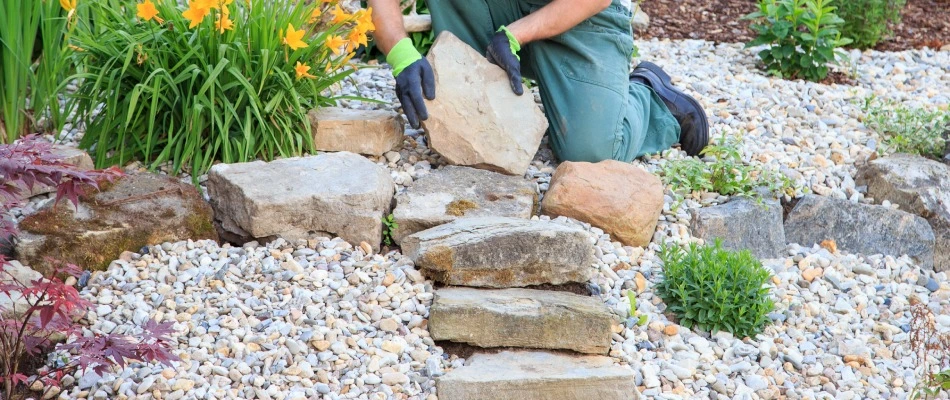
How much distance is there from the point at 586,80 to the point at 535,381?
5.29 ft

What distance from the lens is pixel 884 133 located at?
4227mm

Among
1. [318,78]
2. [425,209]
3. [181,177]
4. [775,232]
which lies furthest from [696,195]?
[181,177]

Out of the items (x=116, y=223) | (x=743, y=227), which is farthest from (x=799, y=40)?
(x=116, y=223)

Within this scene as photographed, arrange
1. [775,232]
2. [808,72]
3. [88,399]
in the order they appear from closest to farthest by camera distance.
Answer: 1. [88,399]
2. [775,232]
3. [808,72]

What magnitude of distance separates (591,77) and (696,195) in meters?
0.63

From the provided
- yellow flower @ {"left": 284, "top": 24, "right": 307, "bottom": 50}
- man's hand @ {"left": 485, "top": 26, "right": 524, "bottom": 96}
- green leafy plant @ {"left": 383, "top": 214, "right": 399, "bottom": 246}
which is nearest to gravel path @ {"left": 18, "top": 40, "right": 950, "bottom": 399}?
green leafy plant @ {"left": 383, "top": 214, "right": 399, "bottom": 246}

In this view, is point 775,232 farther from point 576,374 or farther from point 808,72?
point 808,72

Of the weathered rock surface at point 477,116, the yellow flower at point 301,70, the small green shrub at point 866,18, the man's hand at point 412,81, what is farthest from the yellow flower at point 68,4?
the small green shrub at point 866,18

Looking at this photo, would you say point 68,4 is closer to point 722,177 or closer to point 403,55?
point 403,55

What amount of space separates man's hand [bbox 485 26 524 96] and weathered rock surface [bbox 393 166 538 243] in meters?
0.37

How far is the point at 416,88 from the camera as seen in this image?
133 inches

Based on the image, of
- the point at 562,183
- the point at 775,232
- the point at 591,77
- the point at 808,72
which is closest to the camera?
the point at 562,183

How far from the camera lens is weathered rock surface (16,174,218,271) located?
2773mm

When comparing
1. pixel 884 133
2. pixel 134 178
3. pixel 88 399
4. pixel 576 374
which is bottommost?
pixel 884 133
